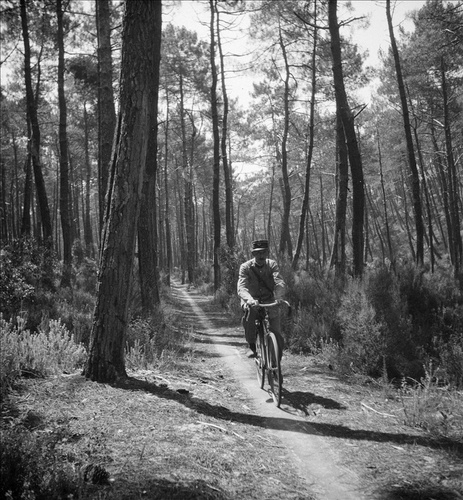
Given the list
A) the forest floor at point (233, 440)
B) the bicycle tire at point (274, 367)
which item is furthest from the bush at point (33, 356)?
the bicycle tire at point (274, 367)

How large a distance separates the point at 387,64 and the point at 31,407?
2409 cm

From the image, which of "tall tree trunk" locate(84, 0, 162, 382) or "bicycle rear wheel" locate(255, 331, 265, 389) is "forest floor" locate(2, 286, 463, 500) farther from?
"tall tree trunk" locate(84, 0, 162, 382)

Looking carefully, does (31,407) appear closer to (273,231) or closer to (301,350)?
(301,350)

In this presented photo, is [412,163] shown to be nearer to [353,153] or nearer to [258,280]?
[353,153]

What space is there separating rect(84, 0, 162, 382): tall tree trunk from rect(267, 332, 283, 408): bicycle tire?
2.05 meters

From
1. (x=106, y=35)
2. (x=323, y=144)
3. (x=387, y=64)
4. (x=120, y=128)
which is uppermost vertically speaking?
(x=387, y=64)

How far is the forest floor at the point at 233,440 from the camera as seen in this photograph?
312cm

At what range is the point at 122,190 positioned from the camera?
5.30 metres

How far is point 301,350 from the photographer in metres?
8.59

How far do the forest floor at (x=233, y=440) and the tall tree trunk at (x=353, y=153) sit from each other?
223 inches

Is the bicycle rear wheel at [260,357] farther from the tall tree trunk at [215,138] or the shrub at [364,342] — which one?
the tall tree trunk at [215,138]

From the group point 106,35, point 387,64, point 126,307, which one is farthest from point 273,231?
point 126,307

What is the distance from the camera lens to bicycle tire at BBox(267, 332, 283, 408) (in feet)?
17.4

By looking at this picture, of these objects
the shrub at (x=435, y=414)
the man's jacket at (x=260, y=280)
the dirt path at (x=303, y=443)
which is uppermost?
the man's jacket at (x=260, y=280)
